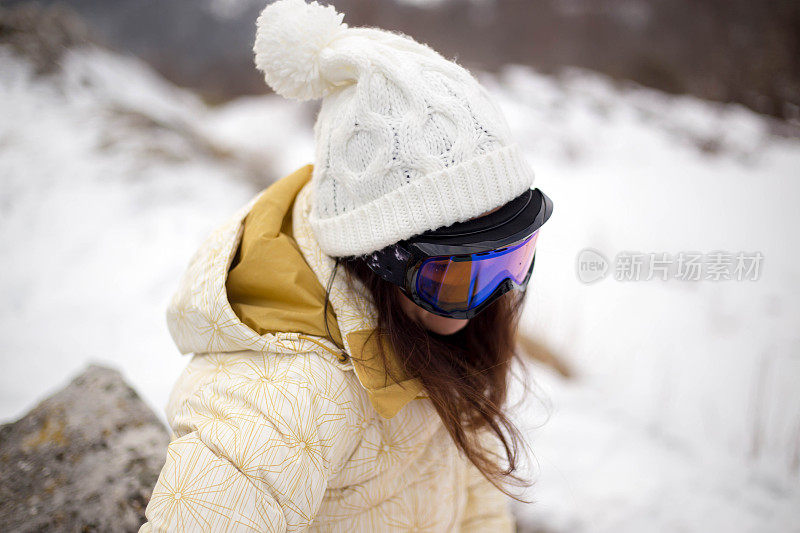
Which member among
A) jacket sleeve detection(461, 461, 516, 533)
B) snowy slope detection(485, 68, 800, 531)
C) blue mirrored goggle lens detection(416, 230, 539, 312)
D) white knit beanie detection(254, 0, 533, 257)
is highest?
white knit beanie detection(254, 0, 533, 257)

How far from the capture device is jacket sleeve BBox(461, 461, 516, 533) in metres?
1.34

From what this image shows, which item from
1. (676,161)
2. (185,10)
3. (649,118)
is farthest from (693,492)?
(185,10)

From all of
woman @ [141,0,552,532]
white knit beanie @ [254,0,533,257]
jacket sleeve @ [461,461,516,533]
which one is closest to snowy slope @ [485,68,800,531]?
jacket sleeve @ [461,461,516,533]

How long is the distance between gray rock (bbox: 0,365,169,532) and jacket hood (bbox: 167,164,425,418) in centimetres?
53

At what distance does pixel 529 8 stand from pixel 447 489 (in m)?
8.28

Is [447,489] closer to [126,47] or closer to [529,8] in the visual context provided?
[529,8]

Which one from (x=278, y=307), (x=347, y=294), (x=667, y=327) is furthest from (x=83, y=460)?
(x=667, y=327)

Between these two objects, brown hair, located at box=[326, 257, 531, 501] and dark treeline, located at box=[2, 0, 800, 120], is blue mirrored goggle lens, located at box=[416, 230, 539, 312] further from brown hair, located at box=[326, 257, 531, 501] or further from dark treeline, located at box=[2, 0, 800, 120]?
dark treeline, located at box=[2, 0, 800, 120]

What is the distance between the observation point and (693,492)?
2125 millimetres

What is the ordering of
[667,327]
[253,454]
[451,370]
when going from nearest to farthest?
[253,454] < [451,370] < [667,327]

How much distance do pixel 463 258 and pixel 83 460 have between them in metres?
1.24

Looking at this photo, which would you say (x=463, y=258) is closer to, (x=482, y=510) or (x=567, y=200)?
(x=482, y=510)

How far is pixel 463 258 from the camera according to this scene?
0.87 meters

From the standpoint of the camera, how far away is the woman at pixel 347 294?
0.76m
